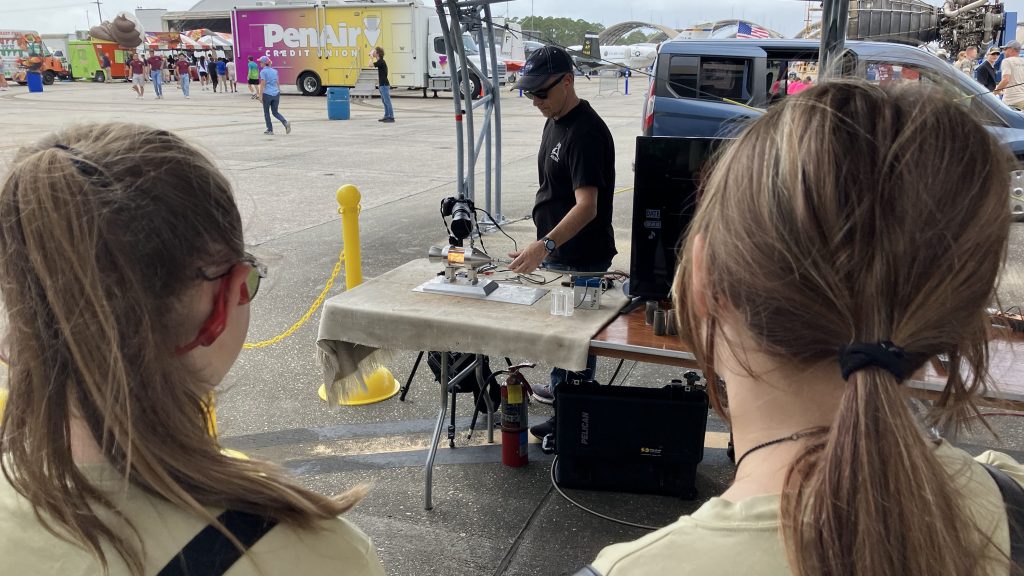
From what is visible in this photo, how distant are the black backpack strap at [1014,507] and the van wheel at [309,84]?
27.3 metres

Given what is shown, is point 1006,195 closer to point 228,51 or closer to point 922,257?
point 922,257

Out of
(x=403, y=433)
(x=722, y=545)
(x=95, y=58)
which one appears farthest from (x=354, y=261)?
(x=95, y=58)

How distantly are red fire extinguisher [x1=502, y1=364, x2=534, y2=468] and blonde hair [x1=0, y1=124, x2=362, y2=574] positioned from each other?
2.31m

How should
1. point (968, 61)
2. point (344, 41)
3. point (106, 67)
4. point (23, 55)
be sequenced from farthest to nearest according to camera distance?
1. point (106, 67)
2. point (23, 55)
3. point (344, 41)
4. point (968, 61)

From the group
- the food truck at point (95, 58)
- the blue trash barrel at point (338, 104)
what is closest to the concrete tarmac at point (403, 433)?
the blue trash barrel at point (338, 104)

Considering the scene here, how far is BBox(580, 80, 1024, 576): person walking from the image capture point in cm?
76

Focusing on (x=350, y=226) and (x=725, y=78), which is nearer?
(x=350, y=226)

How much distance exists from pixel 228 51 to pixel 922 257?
5027cm

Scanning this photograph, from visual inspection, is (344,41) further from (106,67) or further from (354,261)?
(354,261)

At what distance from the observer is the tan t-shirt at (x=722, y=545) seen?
0.79m

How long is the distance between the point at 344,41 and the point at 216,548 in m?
26.2

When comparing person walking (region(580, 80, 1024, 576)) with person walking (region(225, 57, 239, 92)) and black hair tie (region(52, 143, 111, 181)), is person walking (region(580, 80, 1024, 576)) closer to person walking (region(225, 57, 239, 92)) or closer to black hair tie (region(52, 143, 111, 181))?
black hair tie (region(52, 143, 111, 181))

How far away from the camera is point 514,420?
3.31m

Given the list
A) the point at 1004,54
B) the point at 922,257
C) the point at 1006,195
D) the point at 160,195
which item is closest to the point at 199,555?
the point at 160,195
